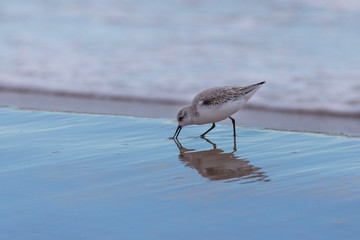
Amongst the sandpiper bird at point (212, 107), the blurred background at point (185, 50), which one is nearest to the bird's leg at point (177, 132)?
the sandpiper bird at point (212, 107)

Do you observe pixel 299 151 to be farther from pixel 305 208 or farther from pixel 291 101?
pixel 291 101

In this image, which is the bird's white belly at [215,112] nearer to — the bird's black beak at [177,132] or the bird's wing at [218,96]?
the bird's wing at [218,96]

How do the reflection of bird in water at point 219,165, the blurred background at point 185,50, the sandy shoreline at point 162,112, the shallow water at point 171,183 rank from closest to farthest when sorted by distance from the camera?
the shallow water at point 171,183 → the reflection of bird in water at point 219,165 → the sandy shoreline at point 162,112 → the blurred background at point 185,50

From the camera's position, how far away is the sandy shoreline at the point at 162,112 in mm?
6074

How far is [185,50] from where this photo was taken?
9781mm

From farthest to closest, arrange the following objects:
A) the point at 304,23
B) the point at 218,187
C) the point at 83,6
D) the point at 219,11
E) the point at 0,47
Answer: the point at 83,6 → the point at 219,11 → the point at 304,23 → the point at 0,47 → the point at 218,187

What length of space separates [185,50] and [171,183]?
6014mm

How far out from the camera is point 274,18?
1193cm

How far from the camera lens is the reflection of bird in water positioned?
13.5ft

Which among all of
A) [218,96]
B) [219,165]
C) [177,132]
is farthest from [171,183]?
[218,96]

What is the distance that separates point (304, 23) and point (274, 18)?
2.40 feet

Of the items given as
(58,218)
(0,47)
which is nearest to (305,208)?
(58,218)

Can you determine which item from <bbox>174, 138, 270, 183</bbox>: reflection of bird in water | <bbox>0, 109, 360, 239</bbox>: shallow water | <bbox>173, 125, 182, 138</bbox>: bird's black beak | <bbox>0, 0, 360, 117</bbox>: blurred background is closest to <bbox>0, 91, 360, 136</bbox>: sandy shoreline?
<bbox>0, 0, 360, 117</bbox>: blurred background

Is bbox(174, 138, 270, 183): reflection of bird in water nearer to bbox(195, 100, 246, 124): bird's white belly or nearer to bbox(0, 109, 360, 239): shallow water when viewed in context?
bbox(0, 109, 360, 239): shallow water
